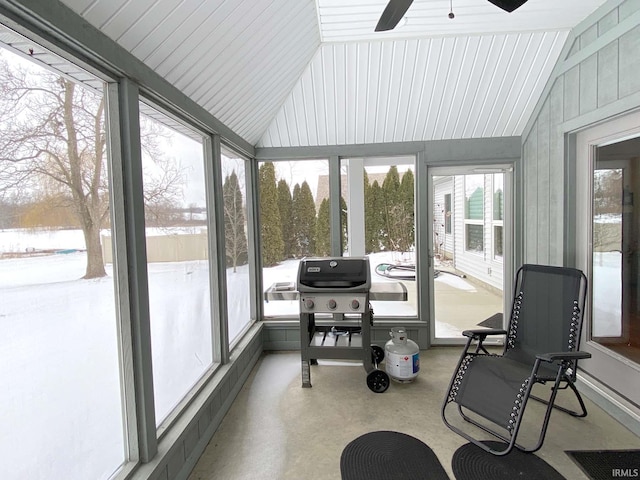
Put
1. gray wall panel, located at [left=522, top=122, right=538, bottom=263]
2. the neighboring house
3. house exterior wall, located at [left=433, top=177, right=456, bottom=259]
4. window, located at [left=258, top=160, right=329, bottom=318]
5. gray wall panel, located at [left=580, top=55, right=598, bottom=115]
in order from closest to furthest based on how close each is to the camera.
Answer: gray wall panel, located at [left=580, top=55, right=598, bottom=115]
gray wall panel, located at [left=522, top=122, right=538, bottom=263]
window, located at [left=258, top=160, right=329, bottom=318]
house exterior wall, located at [left=433, top=177, right=456, bottom=259]
the neighboring house

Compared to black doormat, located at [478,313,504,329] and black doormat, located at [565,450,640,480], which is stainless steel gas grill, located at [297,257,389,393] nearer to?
black doormat, located at [565,450,640,480]

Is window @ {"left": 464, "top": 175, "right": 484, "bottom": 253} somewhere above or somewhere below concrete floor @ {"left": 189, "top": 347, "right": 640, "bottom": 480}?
above

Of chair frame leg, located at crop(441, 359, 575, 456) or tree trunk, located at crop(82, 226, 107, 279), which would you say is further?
chair frame leg, located at crop(441, 359, 575, 456)

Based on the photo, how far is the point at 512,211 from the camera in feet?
13.1

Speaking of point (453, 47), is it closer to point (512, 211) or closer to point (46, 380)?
point (512, 211)

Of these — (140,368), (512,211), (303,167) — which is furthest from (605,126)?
(140,368)

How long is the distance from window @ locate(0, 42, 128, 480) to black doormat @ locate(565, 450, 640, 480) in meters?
2.68

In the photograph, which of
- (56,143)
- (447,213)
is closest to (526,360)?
(447,213)

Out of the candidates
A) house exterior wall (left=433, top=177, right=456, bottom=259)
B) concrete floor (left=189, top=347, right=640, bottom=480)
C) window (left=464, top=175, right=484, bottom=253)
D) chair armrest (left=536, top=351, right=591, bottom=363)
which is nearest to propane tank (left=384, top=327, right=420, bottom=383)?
concrete floor (left=189, top=347, right=640, bottom=480)

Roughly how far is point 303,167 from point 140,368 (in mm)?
2976

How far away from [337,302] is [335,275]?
0.81ft

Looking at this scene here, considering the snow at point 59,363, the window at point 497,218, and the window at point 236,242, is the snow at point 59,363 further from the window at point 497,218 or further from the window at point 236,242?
the window at point 497,218

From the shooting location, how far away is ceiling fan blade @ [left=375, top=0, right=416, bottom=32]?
1892 mm

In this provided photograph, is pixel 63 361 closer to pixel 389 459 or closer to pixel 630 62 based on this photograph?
pixel 389 459
